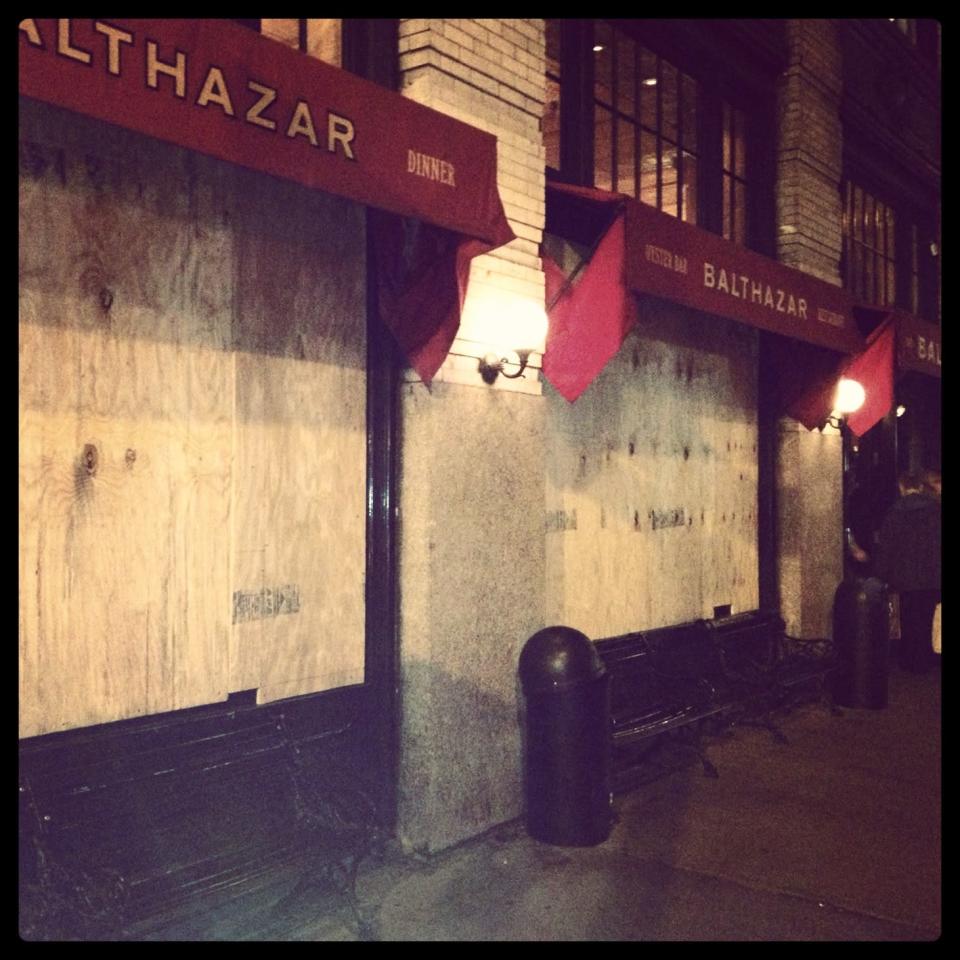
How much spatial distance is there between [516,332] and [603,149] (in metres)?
2.58

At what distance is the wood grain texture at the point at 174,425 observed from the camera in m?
3.62

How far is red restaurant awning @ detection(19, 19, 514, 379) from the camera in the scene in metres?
3.06

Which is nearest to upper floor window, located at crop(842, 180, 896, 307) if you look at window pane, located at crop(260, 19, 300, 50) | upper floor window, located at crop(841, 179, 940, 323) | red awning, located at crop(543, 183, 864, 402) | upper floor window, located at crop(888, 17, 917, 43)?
upper floor window, located at crop(841, 179, 940, 323)

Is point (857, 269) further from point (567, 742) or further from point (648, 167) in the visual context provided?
point (567, 742)

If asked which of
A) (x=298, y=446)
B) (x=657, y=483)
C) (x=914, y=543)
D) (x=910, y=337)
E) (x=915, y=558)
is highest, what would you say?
(x=910, y=337)

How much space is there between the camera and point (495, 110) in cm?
516

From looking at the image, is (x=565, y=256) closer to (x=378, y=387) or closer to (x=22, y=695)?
(x=378, y=387)

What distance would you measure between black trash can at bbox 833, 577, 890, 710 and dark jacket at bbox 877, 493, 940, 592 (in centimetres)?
158

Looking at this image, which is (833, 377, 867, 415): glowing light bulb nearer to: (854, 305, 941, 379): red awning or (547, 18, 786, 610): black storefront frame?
(547, 18, 786, 610): black storefront frame

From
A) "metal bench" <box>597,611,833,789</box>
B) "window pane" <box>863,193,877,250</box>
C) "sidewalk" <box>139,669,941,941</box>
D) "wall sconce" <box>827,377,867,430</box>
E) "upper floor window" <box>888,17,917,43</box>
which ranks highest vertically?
"upper floor window" <box>888,17,917,43</box>

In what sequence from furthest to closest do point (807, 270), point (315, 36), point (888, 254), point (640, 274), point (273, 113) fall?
point (888, 254) → point (807, 270) → point (640, 274) → point (315, 36) → point (273, 113)

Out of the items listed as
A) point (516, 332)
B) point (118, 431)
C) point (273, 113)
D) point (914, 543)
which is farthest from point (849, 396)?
point (118, 431)
